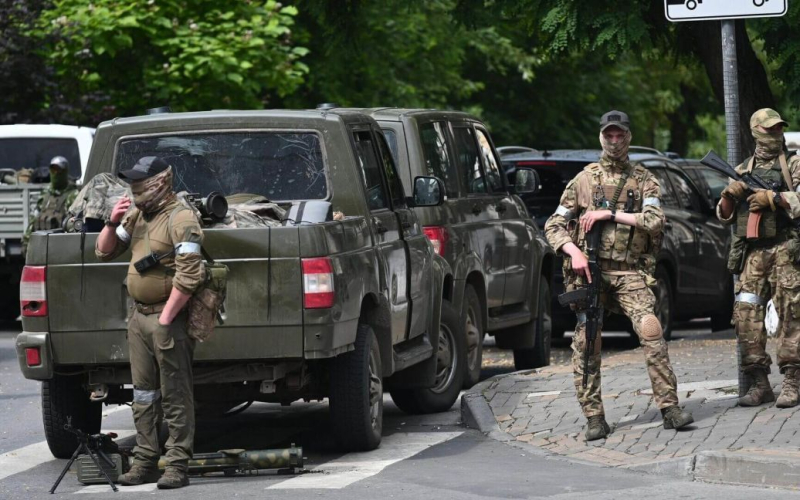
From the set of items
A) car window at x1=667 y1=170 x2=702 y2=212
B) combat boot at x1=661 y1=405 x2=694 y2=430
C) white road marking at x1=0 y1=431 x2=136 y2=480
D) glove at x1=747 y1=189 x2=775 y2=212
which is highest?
glove at x1=747 y1=189 x2=775 y2=212

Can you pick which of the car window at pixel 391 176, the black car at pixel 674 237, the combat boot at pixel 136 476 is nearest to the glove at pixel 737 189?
the car window at pixel 391 176

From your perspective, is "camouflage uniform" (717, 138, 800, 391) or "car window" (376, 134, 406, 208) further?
"car window" (376, 134, 406, 208)

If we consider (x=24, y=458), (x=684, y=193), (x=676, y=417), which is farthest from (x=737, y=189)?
(x=684, y=193)

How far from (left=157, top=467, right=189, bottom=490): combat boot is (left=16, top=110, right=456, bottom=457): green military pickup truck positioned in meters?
0.67

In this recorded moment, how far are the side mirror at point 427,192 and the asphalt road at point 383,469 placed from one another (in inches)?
55.4

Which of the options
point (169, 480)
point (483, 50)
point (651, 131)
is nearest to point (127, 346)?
point (169, 480)

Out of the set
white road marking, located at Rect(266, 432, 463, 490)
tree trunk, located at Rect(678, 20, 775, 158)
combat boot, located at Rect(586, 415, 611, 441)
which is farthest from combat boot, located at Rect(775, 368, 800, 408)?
tree trunk, located at Rect(678, 20, 775, 158)

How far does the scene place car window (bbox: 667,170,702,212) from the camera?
618 inches

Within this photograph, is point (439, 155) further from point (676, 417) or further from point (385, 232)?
point (676, 417)

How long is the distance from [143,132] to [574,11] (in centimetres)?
520

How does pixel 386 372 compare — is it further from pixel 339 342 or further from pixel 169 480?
pixel 169 480

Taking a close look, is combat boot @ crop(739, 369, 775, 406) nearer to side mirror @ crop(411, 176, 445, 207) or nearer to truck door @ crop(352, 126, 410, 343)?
truck door @ crop(352, 126, 410, 343)

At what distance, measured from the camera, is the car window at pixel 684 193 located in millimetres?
15695

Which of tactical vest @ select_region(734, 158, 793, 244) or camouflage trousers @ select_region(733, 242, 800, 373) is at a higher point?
tactical vest @ select_region(734, 158, 793, 244)
